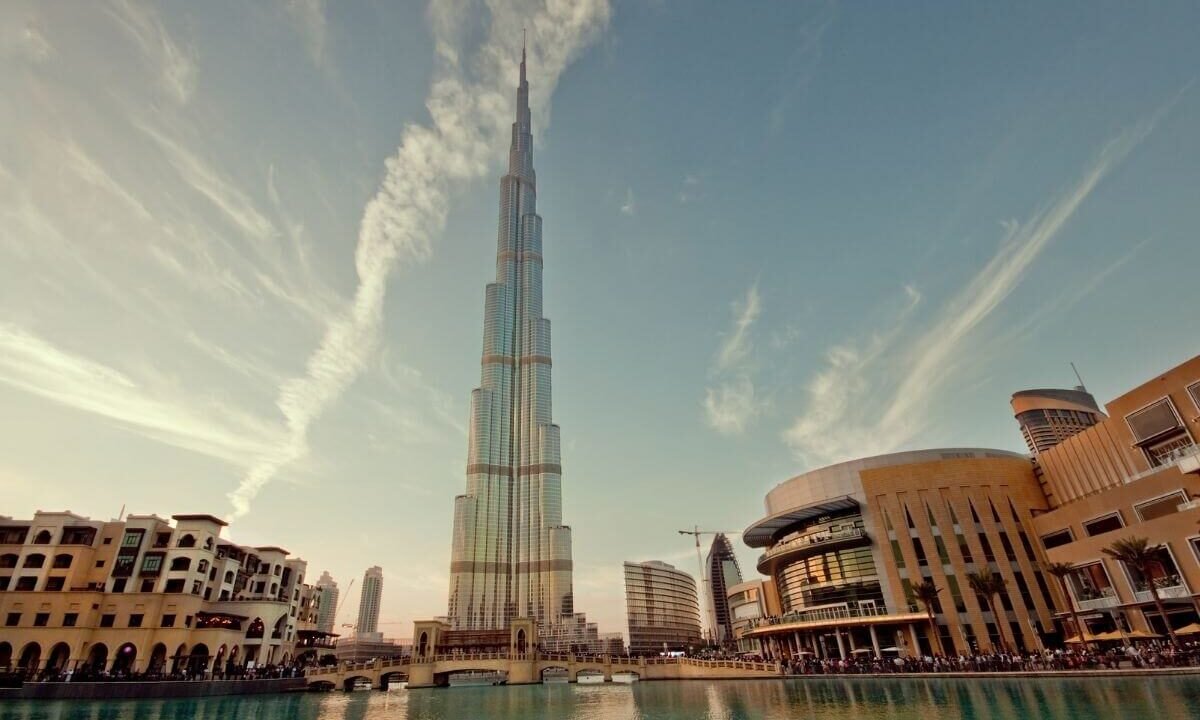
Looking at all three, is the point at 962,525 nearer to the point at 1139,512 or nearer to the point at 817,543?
the point at 817,543

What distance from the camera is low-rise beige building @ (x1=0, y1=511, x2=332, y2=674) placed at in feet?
237

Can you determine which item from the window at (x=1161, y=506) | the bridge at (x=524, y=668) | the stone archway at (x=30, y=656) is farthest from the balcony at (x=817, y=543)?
the stone archway at (x=30, y=656)

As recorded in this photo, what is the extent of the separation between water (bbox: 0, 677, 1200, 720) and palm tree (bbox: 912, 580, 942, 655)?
1272cm

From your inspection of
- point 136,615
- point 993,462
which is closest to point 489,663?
point 136,615

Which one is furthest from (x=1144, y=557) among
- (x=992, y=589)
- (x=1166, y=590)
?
(x=992, y=589)

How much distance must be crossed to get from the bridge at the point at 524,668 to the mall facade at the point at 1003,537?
12154 millimetres

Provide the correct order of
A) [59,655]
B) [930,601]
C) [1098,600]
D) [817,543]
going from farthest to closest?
[817,543] < [930,601] < [59,655] < [1098,600]

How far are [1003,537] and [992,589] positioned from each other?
15.3m

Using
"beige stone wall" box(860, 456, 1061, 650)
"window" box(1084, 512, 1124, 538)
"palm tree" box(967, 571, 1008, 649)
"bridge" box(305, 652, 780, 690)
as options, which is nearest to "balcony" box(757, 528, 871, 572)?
"beige stone wall" box(860, 456, 1061, 650)

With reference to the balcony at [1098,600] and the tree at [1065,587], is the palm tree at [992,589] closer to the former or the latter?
the tree at [1065,587]

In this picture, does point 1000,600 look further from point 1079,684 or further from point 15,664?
point 15,664

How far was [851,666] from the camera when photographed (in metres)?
67.4

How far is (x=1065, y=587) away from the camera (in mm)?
67938

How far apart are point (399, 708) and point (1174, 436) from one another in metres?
83.3
